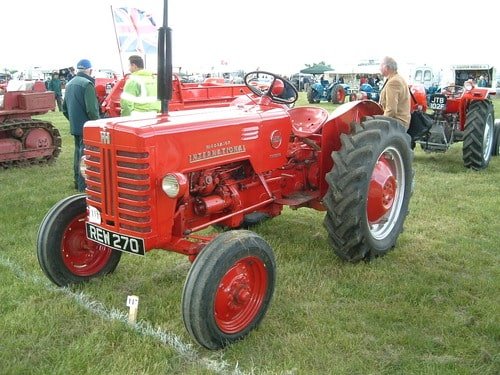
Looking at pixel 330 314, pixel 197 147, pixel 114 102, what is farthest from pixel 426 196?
pixel 114 102

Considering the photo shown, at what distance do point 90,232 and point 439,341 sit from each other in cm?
222

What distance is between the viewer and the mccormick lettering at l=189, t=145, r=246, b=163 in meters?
3.30

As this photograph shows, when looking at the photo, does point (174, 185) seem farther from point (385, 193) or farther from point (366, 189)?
point (385, 193)

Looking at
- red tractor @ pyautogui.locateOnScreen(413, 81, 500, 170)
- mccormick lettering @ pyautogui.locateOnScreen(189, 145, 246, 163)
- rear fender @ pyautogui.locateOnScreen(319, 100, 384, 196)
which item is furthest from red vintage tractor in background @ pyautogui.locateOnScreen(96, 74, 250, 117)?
mccormick lettering @ pyautogui.locateOnScreen(189, 145, 246, 163)

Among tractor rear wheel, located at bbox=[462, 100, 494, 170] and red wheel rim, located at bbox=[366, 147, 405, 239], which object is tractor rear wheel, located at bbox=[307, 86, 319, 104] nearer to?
tractor rear wheel, located at bbox=[462, 100, 494, 170]

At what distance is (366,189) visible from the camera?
13.2 feet

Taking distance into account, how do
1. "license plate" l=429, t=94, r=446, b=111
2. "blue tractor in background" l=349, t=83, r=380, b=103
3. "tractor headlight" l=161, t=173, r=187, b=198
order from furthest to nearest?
"blue tractor in background" l=349, t=83, r=380, b=103, "license plate" l=429, t=94, r=446, b=111, "tractor headlight" l=161, t=173, r=187, b=198

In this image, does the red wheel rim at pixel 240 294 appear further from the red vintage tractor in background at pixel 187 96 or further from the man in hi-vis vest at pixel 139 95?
the red vintage tractor in background at pixel 187 96

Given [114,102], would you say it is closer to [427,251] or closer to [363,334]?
[427,251]

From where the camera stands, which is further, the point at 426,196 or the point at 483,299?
the point at 426,196

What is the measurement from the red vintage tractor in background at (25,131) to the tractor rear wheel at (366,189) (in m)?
6.28

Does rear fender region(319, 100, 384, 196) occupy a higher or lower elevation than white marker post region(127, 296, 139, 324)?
higher

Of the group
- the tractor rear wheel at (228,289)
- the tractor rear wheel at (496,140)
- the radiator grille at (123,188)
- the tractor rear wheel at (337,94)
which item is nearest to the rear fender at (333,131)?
the tractor rear wheel at (228,289)

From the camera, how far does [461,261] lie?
175 inches
